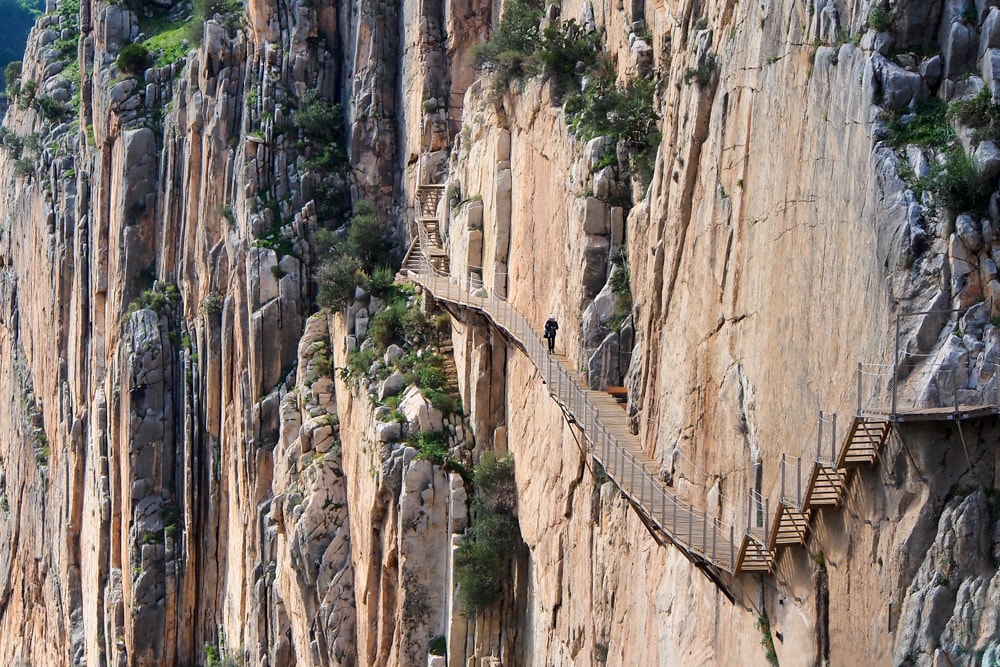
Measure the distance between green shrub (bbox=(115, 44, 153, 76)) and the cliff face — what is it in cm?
97

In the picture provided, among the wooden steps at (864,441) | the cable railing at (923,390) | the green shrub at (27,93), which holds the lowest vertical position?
the wooden steps at (864,441)

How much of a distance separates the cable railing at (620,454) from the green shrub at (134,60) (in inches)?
1235

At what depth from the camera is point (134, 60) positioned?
6128 cm

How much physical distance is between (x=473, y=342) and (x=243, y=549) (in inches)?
655

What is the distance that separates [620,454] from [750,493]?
516 centimetres

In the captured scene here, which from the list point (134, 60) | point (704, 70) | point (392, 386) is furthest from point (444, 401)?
point (134, 60)

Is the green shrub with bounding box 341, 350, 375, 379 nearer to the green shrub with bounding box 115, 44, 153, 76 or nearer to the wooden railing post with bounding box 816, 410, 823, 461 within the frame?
the wooden railing post with bounding box 816, 410, 823, 461

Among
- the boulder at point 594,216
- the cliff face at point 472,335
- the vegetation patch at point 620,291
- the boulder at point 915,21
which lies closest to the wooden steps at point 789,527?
the cliff face at point 472,335

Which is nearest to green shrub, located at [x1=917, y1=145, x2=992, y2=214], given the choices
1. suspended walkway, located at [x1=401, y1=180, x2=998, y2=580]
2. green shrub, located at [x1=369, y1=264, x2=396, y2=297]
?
suspended walkway, located at [x1=401, y1=180, x2=998, y2=580]

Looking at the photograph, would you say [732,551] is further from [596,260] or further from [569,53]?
[569,53]

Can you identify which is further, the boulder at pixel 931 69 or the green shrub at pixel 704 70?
the green shrub at pixel 704 70

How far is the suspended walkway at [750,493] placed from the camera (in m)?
17.5

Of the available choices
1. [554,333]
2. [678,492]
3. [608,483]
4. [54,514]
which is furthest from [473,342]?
[54,514]

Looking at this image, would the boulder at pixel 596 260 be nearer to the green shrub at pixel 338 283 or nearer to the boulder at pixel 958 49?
the boulder at pixel 958 49
